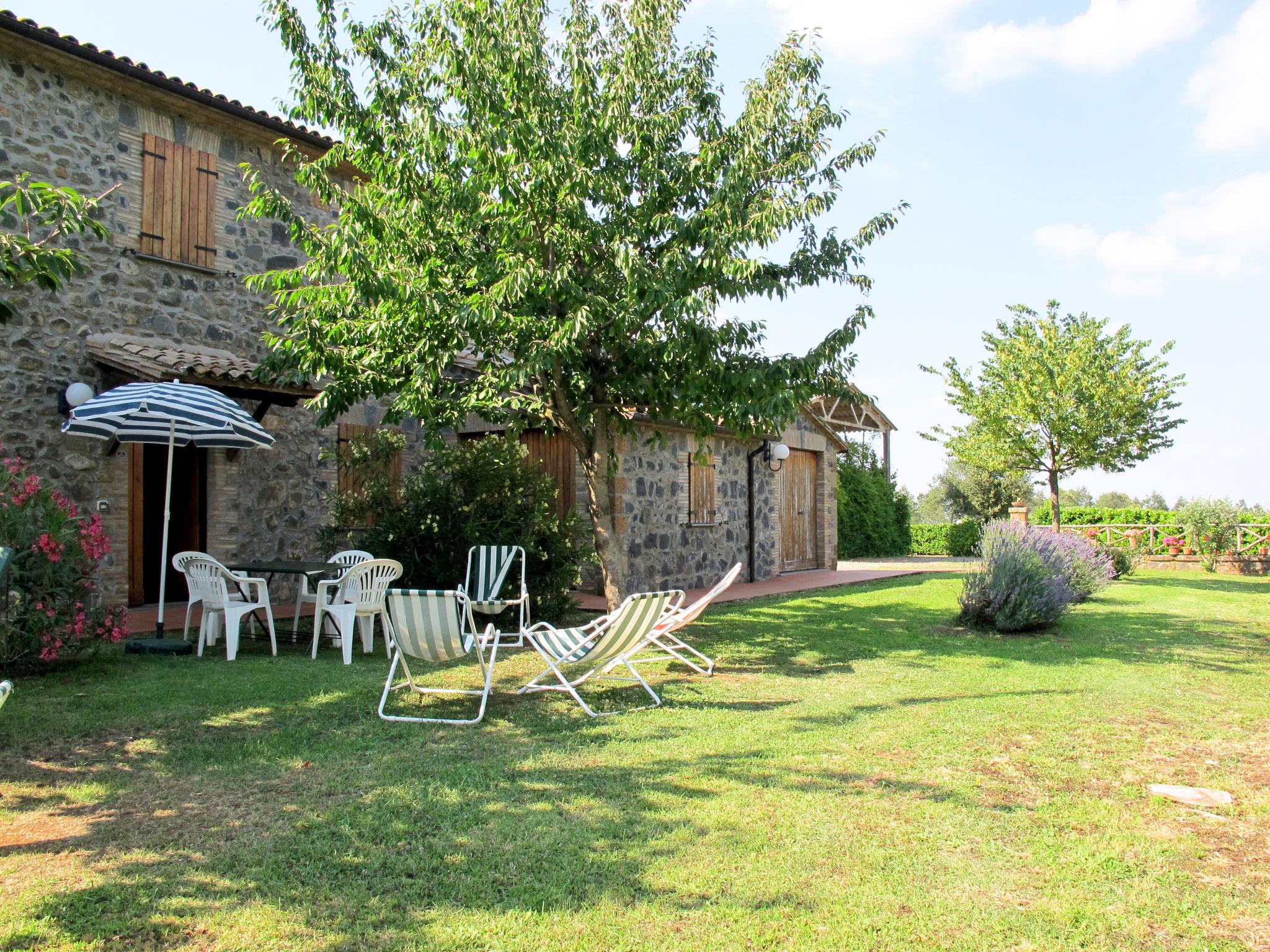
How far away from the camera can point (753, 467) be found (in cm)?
1420

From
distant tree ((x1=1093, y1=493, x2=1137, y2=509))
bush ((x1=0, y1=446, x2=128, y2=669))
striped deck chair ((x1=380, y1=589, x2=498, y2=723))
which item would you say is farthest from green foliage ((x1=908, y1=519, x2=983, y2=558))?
distant tree ((x1=1093, y1=493, x2=1137, y2=509))

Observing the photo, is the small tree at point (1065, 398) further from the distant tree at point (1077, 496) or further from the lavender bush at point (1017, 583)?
the distant tree at point (1077, 496)

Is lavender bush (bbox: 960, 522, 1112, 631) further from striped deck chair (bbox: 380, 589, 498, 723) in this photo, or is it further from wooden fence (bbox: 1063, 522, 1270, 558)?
wooden fence (bbox: 1063, 522, 1270, 558)

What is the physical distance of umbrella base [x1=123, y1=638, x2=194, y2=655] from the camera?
6.80 m

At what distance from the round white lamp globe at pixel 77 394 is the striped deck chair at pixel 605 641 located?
17.2ft

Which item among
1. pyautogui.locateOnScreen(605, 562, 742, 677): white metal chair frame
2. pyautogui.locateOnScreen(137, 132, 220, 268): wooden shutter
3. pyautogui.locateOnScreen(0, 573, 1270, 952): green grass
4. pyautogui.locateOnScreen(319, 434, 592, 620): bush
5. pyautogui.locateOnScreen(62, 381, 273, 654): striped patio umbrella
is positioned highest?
pyautogui.locateOnScreen(137, 132, 220, 268): wooden shutter

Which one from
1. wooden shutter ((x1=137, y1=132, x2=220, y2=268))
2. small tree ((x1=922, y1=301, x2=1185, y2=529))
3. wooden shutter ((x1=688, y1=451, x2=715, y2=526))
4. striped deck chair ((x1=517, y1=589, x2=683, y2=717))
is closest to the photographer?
striped deck chair ((x1=517, y1=589, x2=683, y2=717))

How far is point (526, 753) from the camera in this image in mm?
4328

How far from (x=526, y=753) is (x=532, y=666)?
93.1 inches

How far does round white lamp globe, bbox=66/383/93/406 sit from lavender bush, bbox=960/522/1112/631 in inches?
337

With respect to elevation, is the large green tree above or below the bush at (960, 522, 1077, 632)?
above

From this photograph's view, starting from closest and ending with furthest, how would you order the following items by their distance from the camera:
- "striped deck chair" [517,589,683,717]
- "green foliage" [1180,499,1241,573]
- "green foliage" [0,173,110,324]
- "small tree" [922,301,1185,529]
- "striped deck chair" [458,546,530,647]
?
"green foliage" [0,173,110,324] → "striped deck chair" [517,589,683,717] → "striped deck chair" [458,546,530,647] → "small tree" [922,301,1185,529] → "green foliage" [1180,499,1241,573]

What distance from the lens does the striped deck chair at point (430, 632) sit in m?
4.95

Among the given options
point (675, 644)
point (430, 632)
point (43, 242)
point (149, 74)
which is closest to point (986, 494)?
point (675, 644)
